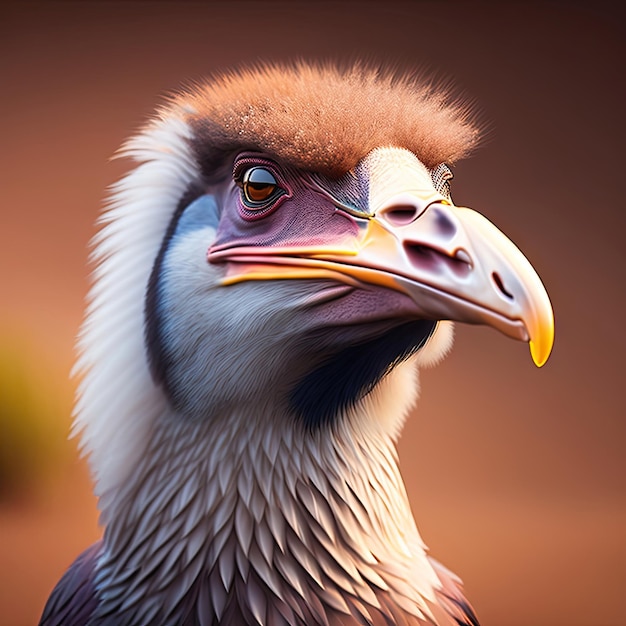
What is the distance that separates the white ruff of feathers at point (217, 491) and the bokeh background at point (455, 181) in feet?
4.65

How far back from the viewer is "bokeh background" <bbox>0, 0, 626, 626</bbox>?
96.1 inches

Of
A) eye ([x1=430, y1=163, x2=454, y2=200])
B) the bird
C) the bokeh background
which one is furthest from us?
the bokeh background

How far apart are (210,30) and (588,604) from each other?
84.6 inches

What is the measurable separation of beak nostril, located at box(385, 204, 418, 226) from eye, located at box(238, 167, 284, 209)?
0.56 ft

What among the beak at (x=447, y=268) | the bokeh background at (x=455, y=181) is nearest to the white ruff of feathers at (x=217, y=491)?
the beak at (x=447, y=268)

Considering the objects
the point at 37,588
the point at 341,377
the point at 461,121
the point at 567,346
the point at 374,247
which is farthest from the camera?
the point at 567,346

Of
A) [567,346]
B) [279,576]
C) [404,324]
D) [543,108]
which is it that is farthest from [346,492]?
[543,108]

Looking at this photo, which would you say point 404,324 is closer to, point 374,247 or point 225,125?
point 374,247

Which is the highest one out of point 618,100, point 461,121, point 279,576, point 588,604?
point 618,100

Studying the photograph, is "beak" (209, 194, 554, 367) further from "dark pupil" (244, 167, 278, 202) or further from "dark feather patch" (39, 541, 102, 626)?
"dark feather patch" (39, 541, 102, 626)

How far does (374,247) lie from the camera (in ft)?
2.79

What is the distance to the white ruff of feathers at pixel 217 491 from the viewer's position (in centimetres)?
100

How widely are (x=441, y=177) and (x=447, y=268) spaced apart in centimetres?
28

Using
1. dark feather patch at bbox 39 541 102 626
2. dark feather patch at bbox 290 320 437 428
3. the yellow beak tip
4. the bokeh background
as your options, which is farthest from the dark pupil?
the bokeh background
